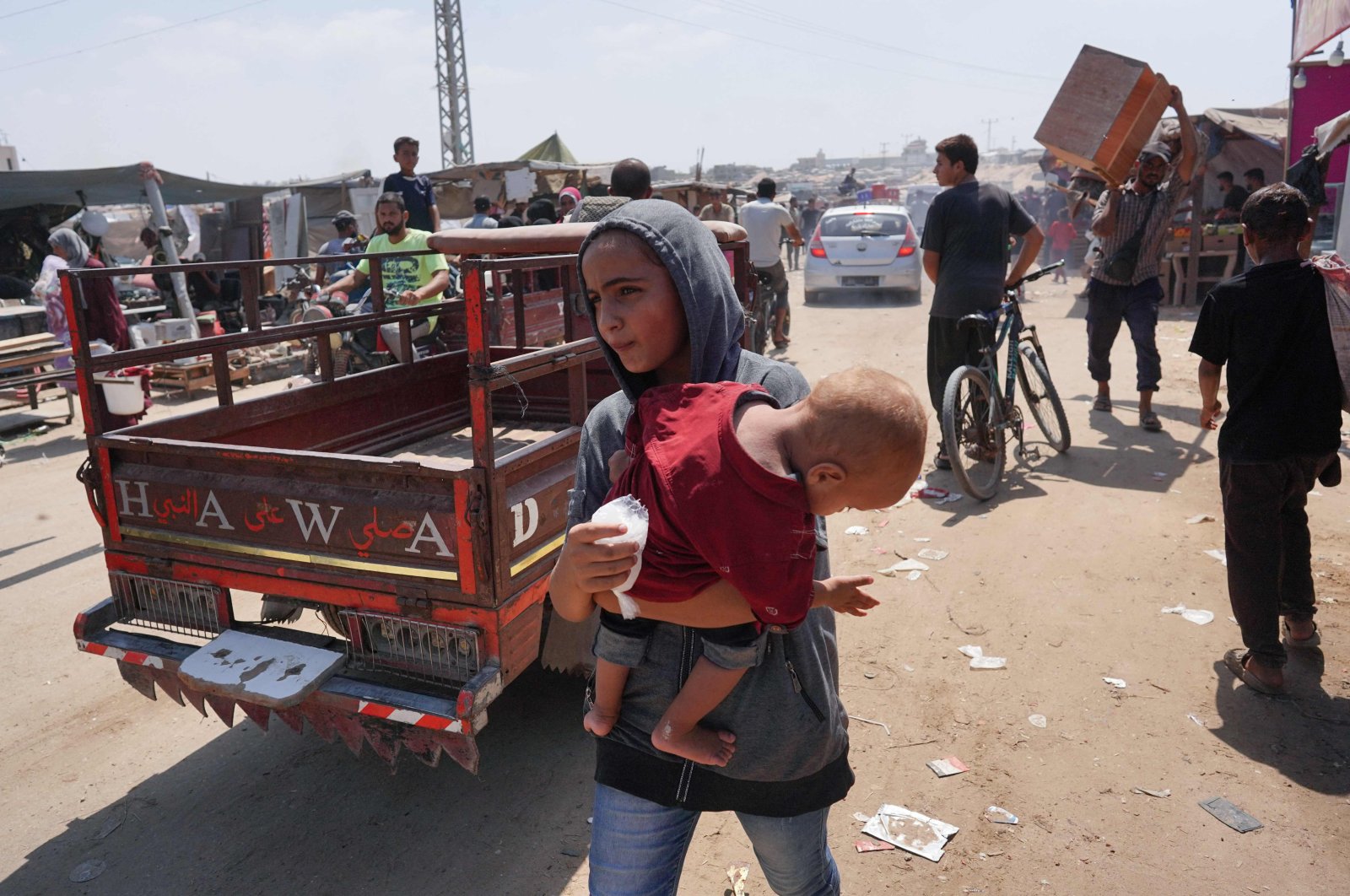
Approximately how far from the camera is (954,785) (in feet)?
10.5

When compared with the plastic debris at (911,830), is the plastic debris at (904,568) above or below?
above

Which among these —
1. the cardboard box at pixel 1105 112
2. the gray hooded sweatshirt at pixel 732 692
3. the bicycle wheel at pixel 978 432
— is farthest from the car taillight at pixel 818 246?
the gray hooded sweatshirt at pixel 732 692

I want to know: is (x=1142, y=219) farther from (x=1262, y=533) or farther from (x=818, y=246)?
(x=818, y=246)

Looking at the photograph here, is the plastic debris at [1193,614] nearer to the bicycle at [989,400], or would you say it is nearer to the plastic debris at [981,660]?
the plastic debris at [981,660]

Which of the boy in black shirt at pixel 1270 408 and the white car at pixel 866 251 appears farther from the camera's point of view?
the white car at pixel 866 251

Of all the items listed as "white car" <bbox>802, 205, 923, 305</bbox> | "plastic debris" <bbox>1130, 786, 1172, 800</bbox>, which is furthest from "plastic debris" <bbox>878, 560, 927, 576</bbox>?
"white car" <bbox>802, 205, 923, 305</bbox>

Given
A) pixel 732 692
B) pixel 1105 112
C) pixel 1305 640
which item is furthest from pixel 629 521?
pixel 1105 112

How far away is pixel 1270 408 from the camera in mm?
3523

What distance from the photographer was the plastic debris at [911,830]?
2908 mm

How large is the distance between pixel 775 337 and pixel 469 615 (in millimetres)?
9241

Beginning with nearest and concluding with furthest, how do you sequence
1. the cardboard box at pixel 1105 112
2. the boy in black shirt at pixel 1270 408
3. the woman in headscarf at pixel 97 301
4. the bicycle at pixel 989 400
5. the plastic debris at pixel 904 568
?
the boy in black shirt at pixel 1270 408 → the plastic debris at pixel 904 568 → the bicycle at pixel 989 400 → the cardboard box at pixel 1105 112 → the woman in headscarf at pixel 97 301

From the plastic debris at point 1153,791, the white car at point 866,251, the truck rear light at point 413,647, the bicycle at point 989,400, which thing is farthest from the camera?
the white car at point 866,251

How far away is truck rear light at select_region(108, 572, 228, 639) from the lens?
324 cm

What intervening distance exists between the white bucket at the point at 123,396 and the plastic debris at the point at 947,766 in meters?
5.41
